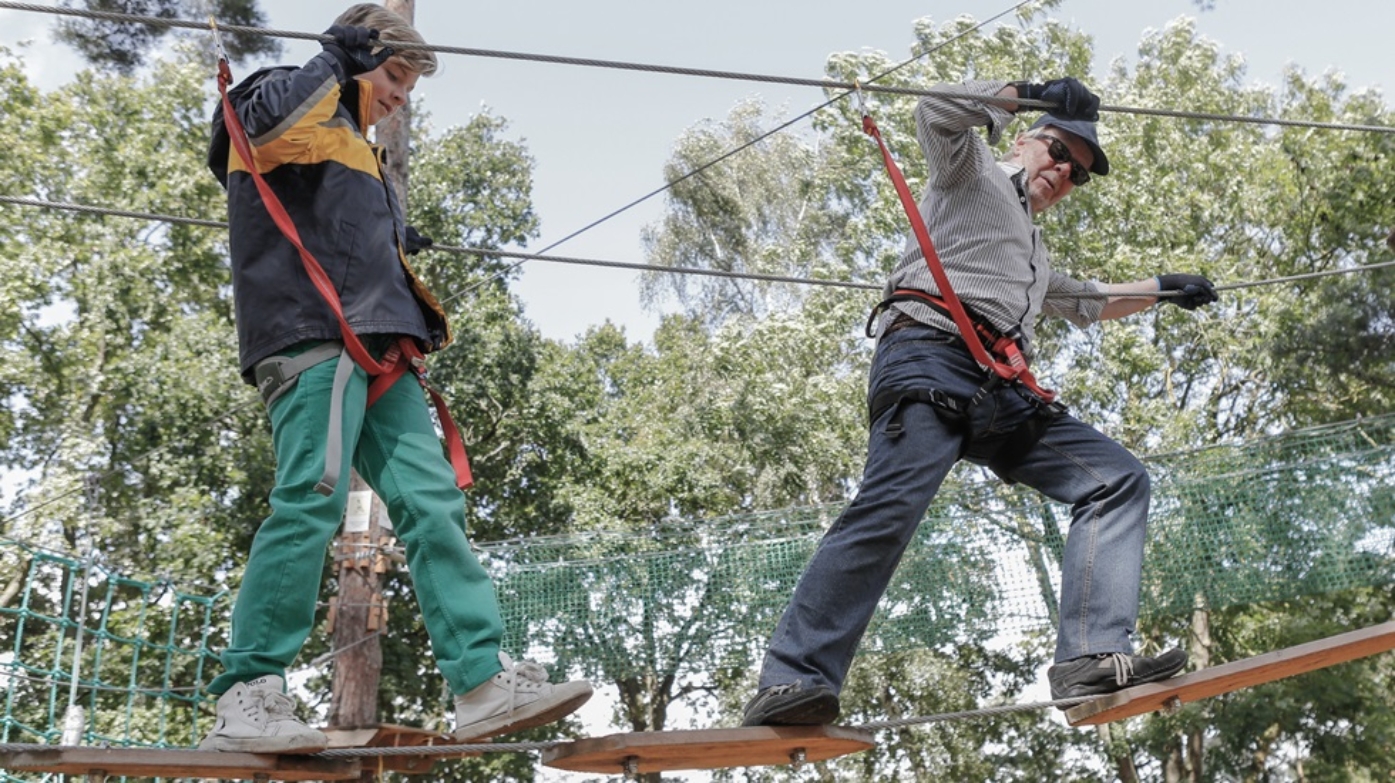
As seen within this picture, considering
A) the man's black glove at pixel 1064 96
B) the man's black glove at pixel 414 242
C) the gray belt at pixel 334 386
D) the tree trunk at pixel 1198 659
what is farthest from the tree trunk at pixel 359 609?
the tree trunk at pixel 1198 659

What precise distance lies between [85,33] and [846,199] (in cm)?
1236

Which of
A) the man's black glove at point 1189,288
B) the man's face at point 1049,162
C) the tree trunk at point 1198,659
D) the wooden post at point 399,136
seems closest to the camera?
the man's face at point 1049,162

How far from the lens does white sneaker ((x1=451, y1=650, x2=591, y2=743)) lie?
217 centimetres

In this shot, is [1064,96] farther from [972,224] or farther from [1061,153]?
[972,224]

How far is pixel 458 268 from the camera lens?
14.7 m

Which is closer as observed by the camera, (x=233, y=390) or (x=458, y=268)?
(x=233, y=390)

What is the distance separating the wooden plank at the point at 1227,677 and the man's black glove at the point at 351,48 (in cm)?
173

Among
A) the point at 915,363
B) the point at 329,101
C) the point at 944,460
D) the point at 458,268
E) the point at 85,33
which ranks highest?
the point at 458,268

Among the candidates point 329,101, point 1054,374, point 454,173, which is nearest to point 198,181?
point 454,173

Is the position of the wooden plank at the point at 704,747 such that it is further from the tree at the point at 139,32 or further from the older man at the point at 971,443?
the tree at the point at 139,32

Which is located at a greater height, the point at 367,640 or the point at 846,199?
the point at 846,199

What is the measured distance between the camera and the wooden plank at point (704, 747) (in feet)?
7.29

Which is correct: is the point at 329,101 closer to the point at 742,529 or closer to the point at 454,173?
the point at 742,529

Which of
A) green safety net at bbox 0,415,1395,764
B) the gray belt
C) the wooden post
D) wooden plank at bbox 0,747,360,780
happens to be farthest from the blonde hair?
green safety net at bbox 0,415,1395,764
